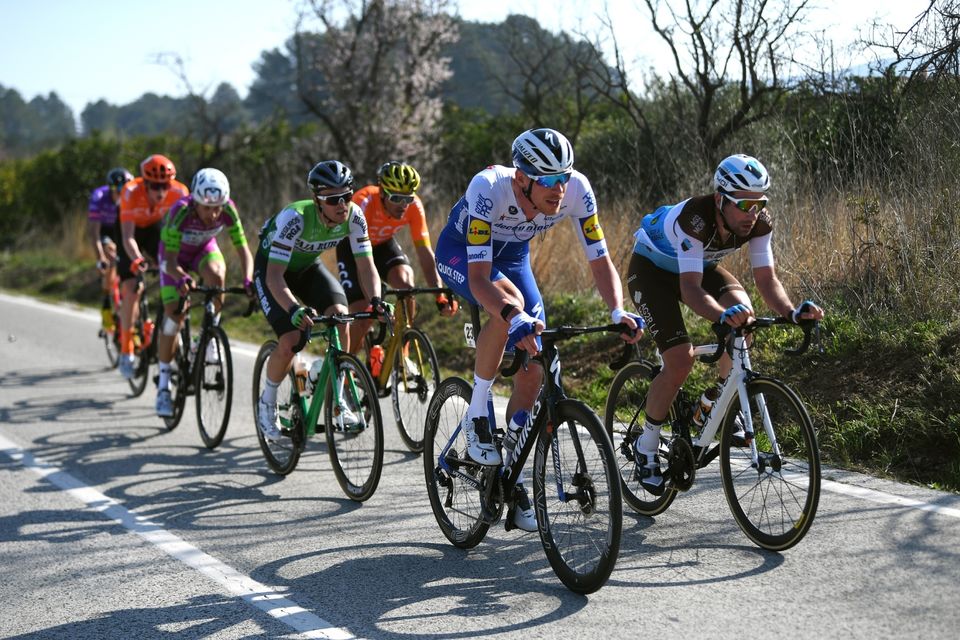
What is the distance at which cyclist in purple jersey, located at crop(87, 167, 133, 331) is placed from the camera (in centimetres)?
1232

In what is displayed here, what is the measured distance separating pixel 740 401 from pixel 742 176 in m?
1.11

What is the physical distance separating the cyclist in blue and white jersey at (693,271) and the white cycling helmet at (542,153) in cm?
82

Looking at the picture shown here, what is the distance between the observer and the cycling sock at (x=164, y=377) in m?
9.13

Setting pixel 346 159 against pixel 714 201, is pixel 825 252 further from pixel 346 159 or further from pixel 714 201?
pixel 346 159

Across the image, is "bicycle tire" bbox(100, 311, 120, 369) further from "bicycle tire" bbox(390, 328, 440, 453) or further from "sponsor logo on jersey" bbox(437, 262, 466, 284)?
"sponsor logo on jersey" bbox(437, 262, 466, 284)

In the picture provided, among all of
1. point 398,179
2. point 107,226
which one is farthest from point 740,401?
point 107,226

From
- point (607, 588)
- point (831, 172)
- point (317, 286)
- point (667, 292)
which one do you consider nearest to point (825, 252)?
point (831, 172)

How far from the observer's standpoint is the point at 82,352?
13586mm

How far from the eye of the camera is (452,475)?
5566mm

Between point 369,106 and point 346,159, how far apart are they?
1.24 meters

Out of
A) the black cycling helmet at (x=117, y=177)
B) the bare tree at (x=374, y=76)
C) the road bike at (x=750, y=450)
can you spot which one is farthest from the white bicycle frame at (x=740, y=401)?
the bare tree at (x=374, y=76)

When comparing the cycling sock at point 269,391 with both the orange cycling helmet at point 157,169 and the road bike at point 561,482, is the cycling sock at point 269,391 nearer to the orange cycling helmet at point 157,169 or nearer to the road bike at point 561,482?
the road bike at point 561,482

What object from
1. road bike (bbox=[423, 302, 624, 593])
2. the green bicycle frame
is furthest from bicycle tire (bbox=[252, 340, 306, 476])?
road bike (bbox=[423, 302, 624, 593])

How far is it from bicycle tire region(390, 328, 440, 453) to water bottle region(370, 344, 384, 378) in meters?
0.20
